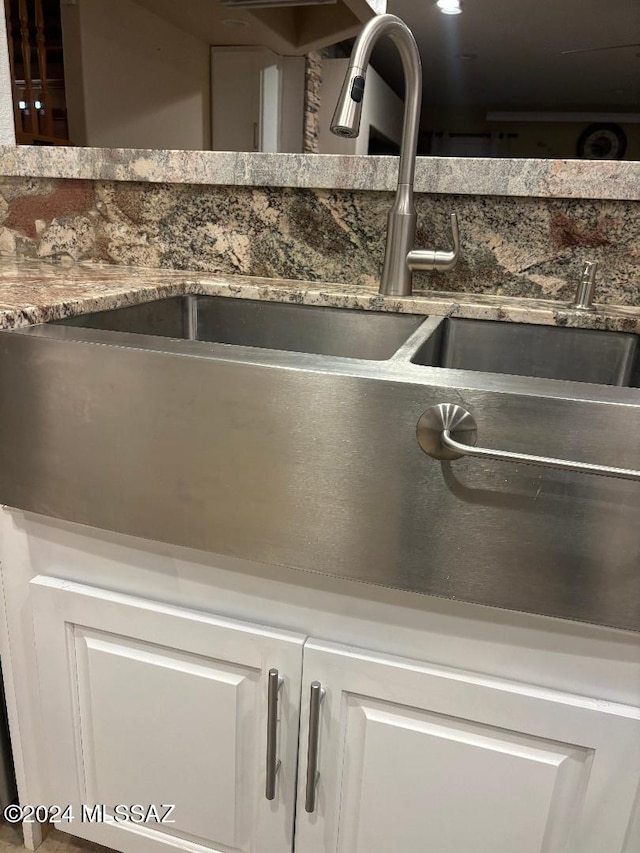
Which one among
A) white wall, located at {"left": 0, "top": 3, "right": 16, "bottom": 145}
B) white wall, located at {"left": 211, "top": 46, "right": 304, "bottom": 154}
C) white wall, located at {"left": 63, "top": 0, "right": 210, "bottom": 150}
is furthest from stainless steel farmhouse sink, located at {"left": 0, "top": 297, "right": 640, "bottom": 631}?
white wall, located at {"left": 211, "top": 46, "right": 304, "bottom": 154}

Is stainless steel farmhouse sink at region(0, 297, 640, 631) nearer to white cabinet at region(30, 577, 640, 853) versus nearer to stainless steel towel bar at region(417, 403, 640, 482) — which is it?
stainless steel towel bar at region(417, 403, 640, 482)

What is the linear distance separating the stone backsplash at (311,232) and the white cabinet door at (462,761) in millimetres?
712

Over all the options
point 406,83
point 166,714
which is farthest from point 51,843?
point 406,83

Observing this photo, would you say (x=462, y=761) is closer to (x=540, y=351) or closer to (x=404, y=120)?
(x=540, y=351)

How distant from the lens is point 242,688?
673mm

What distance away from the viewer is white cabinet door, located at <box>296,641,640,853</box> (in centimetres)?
56

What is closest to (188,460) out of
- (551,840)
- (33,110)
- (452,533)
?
(452,533)

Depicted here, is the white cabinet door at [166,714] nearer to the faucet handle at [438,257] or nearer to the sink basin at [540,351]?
the sink basin at [540,351]

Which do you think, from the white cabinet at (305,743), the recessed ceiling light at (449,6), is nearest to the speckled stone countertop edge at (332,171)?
the white cabinet at (305,743)

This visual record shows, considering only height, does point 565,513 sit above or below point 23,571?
above

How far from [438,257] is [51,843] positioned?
3.95 ft

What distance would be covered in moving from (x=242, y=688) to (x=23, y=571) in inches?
12.7

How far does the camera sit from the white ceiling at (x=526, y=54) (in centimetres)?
238

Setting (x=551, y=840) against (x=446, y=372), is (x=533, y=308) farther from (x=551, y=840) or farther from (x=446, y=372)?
(x=551, y=840)
